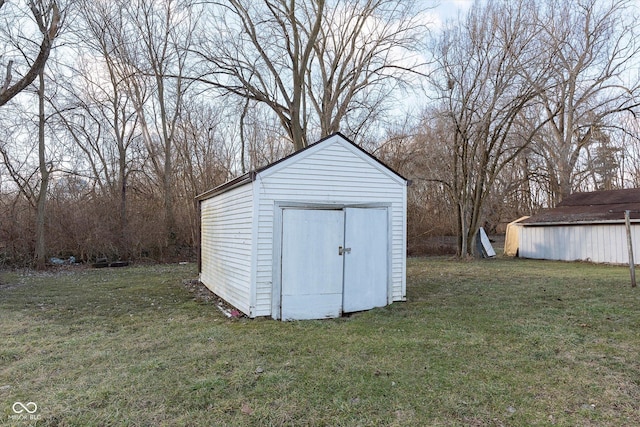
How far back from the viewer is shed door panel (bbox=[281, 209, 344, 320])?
20.2ft

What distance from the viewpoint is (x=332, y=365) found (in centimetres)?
402

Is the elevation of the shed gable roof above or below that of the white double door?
above

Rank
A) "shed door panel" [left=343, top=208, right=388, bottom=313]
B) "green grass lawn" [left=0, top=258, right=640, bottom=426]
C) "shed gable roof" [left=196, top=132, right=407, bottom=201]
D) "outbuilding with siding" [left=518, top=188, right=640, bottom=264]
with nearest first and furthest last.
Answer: "green grass lawn" [left=0, top=258, right=640, bottom=426] → "shed gable roof" [left=196, top=132, right=407, bottom=201] → "shed door panel" [left=343, top=208, right=388, bottom=313] → "outbuilding with siding" [left=518, top=188, right=640, bottom=264]

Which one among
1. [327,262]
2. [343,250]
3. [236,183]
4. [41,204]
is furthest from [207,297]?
[41,204]

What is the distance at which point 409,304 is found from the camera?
716 centimetres

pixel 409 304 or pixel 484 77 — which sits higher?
pixel 484 77

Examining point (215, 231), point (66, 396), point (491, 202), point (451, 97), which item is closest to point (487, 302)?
point (215, 231)

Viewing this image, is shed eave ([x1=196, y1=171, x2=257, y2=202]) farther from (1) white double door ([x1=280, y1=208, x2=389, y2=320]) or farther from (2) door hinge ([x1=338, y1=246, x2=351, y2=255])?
(2) door hinge ([x1=338, y1=246, x2=351, y2=255])

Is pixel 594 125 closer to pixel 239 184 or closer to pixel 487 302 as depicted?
pixel 487 302

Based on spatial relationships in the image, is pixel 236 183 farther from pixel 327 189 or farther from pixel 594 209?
pixel 594 209

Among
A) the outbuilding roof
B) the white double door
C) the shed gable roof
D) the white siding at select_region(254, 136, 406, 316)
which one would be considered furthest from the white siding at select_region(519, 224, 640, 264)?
the white double door

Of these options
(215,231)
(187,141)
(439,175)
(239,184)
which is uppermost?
(187,141)

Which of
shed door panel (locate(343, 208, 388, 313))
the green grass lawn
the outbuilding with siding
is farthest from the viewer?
the outbuilding with siding

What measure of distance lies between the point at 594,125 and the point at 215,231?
2216 centimetres
